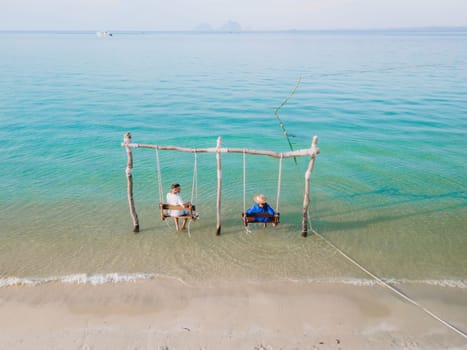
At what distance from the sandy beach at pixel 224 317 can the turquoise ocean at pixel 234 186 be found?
50cm

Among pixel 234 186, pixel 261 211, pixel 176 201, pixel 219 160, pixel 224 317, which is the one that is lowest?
pixel 224 317

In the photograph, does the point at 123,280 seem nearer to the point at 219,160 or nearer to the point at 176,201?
the point at 176,201

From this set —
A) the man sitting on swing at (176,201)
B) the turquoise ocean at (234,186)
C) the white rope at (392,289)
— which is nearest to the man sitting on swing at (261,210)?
the turquoise ocean at (234,186)

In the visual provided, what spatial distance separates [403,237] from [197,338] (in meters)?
7.44

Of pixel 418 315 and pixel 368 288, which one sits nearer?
pixel 418 315

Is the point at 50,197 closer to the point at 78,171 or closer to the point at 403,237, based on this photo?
the point at 78,171

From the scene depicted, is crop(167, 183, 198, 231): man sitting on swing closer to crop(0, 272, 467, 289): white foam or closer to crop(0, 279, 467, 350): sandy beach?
crop(0, 272, 467, 289): white foam

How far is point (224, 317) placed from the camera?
7438 mm

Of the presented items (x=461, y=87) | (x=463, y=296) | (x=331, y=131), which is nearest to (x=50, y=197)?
(x=463, y=296)

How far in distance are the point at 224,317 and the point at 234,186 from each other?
7327 mm

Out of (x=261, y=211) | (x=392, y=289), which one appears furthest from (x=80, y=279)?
(x=392, y=289)

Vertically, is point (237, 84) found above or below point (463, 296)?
above

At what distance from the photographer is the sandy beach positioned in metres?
6.80

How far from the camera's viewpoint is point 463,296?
8195 millimetres
